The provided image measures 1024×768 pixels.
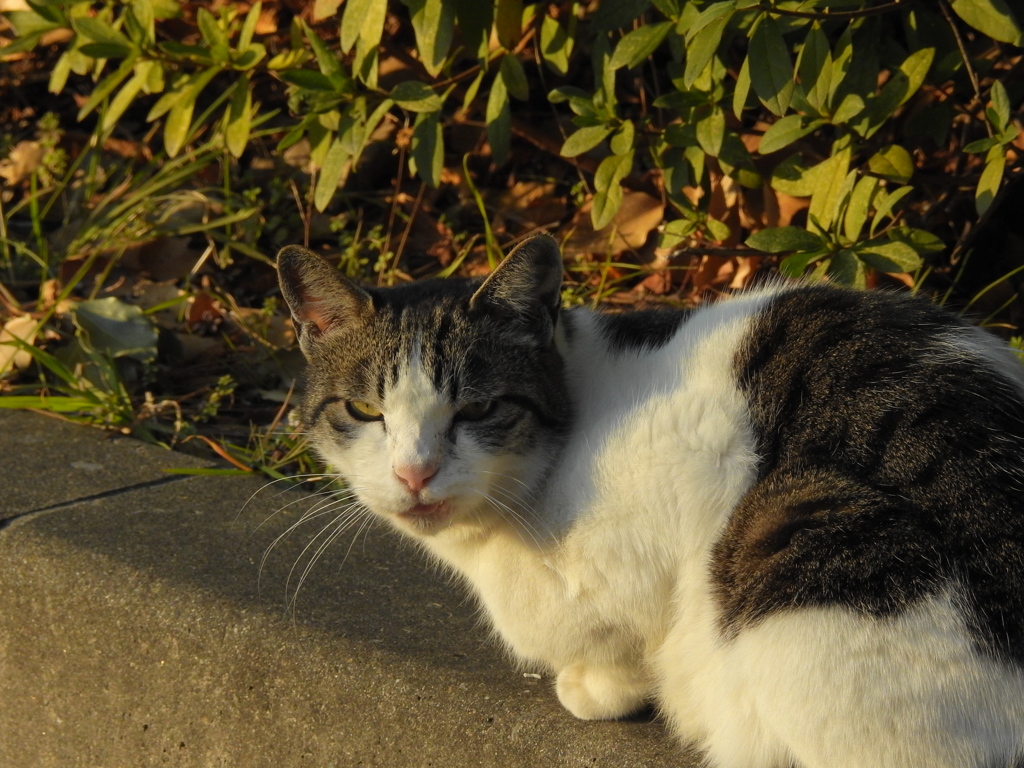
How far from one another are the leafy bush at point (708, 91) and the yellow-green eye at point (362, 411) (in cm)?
107

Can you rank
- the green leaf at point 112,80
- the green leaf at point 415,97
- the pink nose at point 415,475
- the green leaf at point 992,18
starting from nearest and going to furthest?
the pink nose at point 415,475 < the green leaf at point 992,18 < the green leaf at point 415,97 < the green leaf at point 112,80

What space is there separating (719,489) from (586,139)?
1392 millimetres

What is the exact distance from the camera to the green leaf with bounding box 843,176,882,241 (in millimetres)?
2857

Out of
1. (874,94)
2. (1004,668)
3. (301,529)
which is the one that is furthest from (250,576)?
(874,94)

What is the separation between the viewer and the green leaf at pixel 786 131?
9.37ft

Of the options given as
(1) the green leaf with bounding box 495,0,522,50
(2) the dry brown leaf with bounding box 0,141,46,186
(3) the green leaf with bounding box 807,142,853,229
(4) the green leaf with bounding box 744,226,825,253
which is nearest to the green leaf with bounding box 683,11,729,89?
(4) the green leaf with bounding box 744,226,825,253

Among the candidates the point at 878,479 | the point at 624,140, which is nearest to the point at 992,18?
the point at 624,140

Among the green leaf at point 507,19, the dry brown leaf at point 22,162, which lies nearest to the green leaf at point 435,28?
the green leaf at point 507,19

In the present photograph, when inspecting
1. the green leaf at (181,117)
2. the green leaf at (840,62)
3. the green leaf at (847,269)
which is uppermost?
the green leaf at (840,62)

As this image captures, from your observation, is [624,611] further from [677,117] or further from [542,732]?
[677,117]

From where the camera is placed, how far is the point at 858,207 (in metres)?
2.86

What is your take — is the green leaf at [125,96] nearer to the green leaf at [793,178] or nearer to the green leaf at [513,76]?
the green leaf at [513,76]

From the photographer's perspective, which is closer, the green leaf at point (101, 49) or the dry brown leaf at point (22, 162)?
the green leaf at point (101, 49)

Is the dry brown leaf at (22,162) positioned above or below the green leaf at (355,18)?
below
